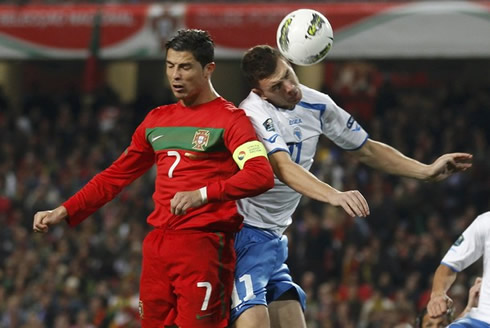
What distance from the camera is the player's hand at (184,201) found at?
4762 mm

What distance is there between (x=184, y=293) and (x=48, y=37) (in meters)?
11.0

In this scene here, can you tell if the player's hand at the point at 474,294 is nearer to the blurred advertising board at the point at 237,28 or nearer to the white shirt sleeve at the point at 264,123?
the white shirt sleeve at the point at 264,123

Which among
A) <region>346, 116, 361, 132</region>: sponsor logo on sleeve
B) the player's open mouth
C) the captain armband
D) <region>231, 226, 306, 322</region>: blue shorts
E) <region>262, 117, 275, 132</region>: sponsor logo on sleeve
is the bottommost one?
<region>231, 226, 306, 322</region>: blue shorts

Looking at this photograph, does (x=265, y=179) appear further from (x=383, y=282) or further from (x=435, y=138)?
(x=435, y=138)

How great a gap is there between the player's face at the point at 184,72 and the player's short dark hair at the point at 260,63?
440mm

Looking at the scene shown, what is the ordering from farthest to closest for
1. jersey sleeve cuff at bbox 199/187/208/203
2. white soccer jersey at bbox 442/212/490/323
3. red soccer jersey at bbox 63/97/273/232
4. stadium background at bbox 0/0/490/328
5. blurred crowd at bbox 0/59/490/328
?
stadium background at bbox 0/0/490/328 → blurred crowd at bbox 0/59/490/328 → white soccer jersey at bbox 442/212/490/323 → red soccer jersey at bbox 63/97/273/232 → jersey sleeve cuff at bbox 199/187/208/203

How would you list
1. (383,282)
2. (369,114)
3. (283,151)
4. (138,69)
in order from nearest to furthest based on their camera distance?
(283,151), (383,282), (369,114), (138,69)

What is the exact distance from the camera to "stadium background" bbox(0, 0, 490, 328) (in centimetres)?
1273

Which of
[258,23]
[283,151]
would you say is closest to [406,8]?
[258,23]

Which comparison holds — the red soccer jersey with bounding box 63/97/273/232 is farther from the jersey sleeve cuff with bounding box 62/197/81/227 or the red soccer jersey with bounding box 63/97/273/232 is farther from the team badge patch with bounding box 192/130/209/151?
the jersey sleeve cuff with bounding box 62/197/81/227

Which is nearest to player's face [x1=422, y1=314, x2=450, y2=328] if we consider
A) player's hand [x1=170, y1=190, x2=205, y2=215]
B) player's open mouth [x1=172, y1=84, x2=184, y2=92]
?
player's hand [x1=170, y1=190, x2=205, y2=215]

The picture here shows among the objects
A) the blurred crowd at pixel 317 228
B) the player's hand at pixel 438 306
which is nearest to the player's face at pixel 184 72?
the player's hand at pixel 438 306

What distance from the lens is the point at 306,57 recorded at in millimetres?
5723

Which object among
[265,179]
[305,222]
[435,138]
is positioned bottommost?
[305,222]
